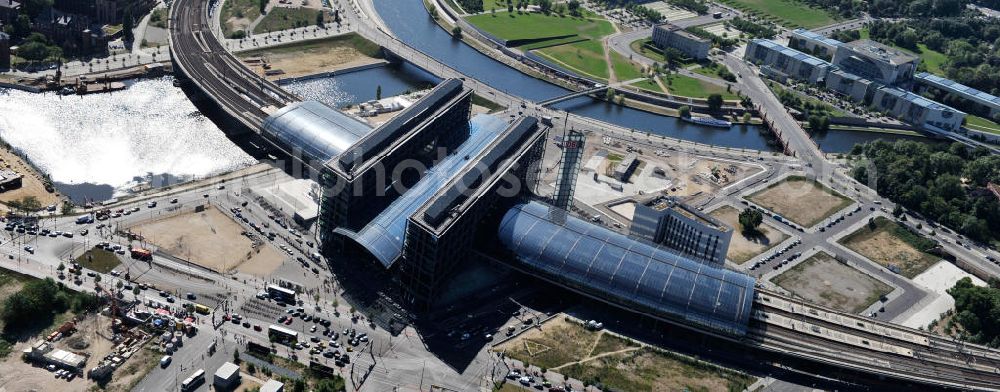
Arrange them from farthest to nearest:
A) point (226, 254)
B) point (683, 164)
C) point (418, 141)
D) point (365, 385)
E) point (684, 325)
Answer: point (683, 164) → point (418, 141) → point (226, 254) → point (684, 325) → point (365, 385)

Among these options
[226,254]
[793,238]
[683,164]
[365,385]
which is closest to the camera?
[365,385]

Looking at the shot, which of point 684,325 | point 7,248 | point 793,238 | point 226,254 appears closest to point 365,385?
point 226,254

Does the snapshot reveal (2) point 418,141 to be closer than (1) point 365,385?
No

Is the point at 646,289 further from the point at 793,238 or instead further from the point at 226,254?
the point at 226,254

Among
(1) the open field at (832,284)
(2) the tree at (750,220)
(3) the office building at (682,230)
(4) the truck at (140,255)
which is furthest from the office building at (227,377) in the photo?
(2) the tree at (750,220)

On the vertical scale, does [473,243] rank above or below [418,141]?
below

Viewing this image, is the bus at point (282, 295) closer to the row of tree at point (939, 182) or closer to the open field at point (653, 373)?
the open field at point (653, 373)

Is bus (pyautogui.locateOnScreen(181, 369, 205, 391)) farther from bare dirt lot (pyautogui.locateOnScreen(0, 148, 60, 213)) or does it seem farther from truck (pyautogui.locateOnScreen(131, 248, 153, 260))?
bare dirt lot (pyautogui.locateOnScreen(0, 148, 60, 213))
